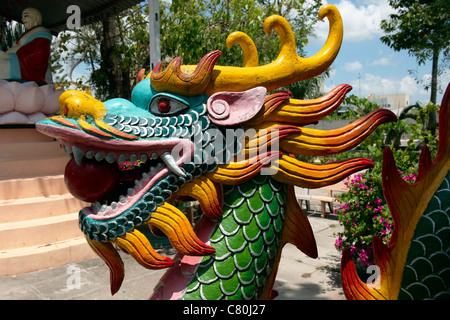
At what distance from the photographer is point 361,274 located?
4.09 metres

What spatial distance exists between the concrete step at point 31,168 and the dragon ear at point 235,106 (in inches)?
177

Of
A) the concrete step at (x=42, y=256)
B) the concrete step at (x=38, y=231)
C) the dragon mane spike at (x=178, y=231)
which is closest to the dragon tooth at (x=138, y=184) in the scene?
the dragon mane spike at (x=178, y=231)

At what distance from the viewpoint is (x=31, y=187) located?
4.77m

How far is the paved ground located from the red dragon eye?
2.50 m

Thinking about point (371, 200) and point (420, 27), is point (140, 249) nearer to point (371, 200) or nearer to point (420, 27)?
point (371, 200)

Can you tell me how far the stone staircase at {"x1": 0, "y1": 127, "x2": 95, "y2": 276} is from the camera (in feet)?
13.7

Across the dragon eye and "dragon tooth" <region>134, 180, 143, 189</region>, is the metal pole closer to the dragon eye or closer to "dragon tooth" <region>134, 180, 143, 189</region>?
the dragon eye

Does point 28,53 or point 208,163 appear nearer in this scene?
point 208,163

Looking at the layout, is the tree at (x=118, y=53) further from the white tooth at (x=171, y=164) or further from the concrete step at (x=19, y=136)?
the white tooth at (x=171, y=164)

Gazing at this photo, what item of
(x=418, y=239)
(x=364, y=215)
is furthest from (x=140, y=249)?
(x=364, y=215)

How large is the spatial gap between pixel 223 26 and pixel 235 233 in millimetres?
4988

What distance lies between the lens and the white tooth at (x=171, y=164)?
4.59 feet

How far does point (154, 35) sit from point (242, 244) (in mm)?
3310
